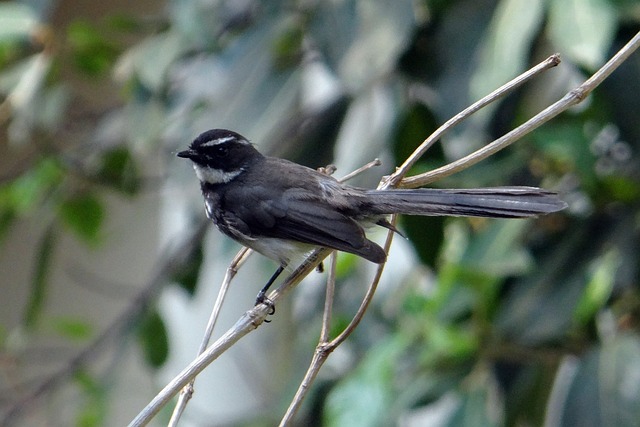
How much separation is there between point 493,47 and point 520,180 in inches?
29.4

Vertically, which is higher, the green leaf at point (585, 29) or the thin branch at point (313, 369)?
the green leaf at point (585, 29)

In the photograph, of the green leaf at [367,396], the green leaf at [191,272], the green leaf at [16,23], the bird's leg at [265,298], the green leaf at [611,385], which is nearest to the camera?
the bird's leg at [265,298]

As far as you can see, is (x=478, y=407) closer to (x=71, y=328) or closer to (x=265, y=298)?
(x=265, y=298)

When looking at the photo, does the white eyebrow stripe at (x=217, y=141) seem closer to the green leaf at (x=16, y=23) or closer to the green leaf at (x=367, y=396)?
the green leaf at (x=367, y=396)

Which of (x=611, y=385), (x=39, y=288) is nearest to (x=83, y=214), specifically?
(x=39, y=288)

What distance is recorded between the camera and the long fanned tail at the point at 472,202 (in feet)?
6.49

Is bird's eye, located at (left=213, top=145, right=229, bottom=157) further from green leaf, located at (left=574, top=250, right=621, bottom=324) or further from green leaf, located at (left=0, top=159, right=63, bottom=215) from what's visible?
green leaf, located at (left=0, top=159, right=63, bottom=215)

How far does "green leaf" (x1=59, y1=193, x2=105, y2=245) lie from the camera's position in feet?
13.9

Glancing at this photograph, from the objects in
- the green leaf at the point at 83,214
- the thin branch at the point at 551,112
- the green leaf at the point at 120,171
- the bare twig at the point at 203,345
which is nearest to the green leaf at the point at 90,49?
the green leaf at the point at 120,171

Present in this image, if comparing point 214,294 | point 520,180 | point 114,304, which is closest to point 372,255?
point 520,180

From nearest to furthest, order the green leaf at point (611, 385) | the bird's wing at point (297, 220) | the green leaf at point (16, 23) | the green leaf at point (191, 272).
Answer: the bird's wing at point (297, 220), the green leaf at point (611, 385), the green leaf at point (16, 23), the green leaf at point (191, 272)

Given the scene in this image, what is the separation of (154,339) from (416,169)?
1473 mm

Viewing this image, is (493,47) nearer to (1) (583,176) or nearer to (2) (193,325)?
(1) (583,176)

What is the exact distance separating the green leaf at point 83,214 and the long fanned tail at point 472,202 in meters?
2.07
